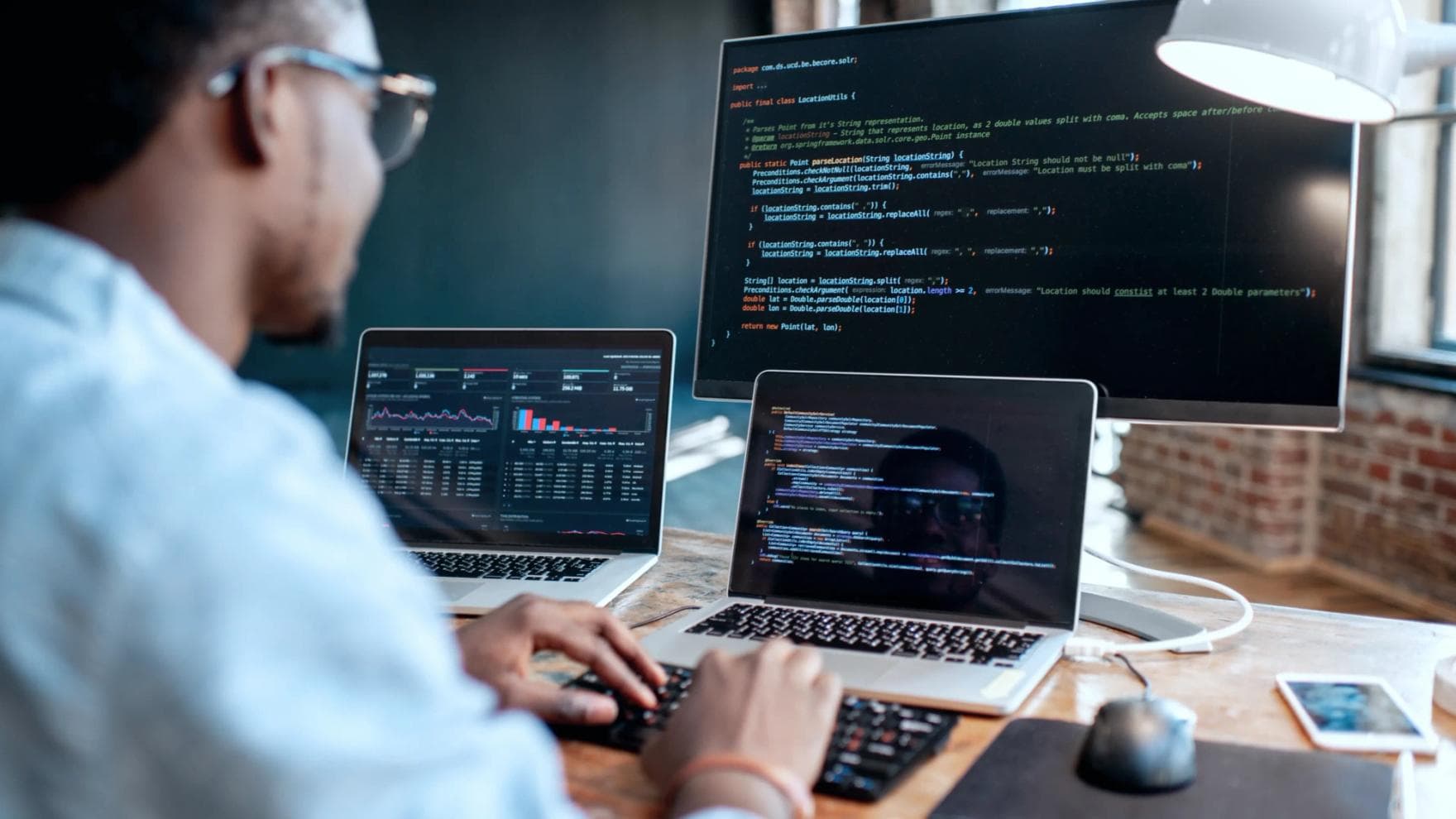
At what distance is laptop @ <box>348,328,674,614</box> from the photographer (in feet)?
4.50

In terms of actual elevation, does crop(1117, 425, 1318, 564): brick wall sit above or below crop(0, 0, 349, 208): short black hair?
below

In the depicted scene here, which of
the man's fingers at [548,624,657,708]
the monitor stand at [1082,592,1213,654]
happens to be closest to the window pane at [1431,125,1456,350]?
the monitor stand at [1082,592,1213,654]

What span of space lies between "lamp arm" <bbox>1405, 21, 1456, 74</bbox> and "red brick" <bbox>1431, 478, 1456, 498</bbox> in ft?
8.41

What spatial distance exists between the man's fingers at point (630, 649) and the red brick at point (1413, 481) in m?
3.01

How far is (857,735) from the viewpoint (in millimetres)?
817

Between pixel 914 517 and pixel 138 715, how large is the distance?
32.0 inches

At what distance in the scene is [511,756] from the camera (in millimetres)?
491

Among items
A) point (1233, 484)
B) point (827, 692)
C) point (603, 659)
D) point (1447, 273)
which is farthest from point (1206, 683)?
point (1233, 484)

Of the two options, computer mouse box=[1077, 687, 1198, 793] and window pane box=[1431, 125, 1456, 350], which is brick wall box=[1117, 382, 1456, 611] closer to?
window pane box=[1431, 125, 1456, 350]

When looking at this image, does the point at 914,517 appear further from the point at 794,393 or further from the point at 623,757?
the point at 623,757

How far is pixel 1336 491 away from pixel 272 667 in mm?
3827

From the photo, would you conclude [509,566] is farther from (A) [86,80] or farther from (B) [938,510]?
(A) [86,80]

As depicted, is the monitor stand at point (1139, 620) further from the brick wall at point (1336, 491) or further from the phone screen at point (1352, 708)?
the brick wall at point (1336, 491)

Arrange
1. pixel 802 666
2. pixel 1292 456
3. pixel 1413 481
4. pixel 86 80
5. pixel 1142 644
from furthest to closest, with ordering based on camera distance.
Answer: pixel 1292 456, pixel 1413 481, pixel 1142 644, pixel 802 666, pixel 86 80
